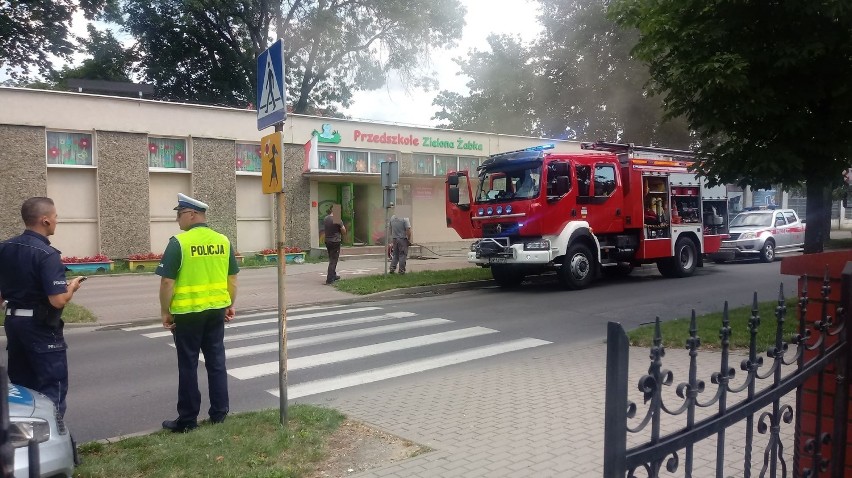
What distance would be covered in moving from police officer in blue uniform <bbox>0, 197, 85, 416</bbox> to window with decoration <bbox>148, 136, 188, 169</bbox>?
1692 centimetres

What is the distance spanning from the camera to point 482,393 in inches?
257

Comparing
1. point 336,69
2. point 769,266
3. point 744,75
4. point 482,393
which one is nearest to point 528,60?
point 336,69

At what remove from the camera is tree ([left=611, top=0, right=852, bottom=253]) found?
9.08 m

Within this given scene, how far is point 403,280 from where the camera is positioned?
1553 cm

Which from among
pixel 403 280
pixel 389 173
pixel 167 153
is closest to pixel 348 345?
pixel 403 280

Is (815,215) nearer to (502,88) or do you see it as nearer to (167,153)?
(167,153)

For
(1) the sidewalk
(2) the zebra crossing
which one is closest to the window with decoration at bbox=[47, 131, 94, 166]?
(1) the sidewalk

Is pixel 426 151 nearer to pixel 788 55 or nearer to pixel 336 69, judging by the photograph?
pixel 336 69

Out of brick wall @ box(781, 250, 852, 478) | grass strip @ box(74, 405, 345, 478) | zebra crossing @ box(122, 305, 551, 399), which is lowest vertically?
zebra crossing @ box(122, 305, 551, 399)

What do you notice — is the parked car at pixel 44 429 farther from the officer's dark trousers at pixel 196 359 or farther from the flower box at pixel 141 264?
the flower box at pixel 141 264

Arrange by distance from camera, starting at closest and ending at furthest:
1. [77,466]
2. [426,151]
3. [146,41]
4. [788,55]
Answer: [77,466], [788,55], [426,151], [146,41]

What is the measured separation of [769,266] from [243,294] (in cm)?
1505

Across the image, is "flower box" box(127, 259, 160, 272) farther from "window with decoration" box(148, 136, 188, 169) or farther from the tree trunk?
the tree trunk

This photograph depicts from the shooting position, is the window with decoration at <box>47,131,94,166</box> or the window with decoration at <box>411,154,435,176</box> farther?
the window with decoration at <box>411,154,435,176</box>
